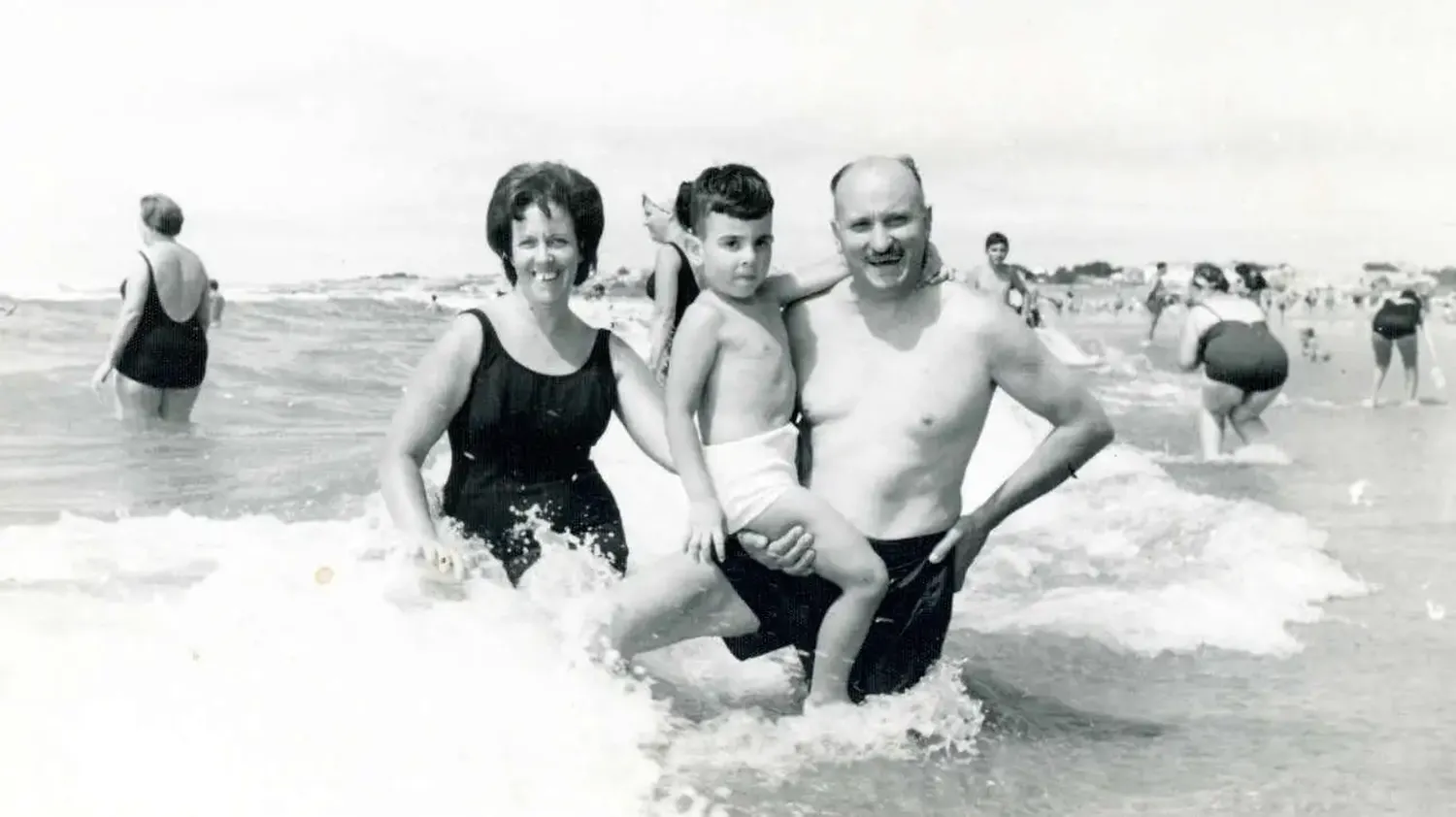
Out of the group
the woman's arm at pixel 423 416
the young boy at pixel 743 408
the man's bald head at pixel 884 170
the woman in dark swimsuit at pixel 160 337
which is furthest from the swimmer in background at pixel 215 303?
the man's bald head at pixel 884 170

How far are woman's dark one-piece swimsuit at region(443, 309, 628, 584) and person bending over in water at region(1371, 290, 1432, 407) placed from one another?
5610 millimetres

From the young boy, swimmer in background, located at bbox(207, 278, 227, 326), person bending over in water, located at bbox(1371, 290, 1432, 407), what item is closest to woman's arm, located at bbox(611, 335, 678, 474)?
the young boy

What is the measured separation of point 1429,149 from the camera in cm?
430

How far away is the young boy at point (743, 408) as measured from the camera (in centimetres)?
254

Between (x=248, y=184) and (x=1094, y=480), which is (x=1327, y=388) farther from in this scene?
(x=248, y=184)

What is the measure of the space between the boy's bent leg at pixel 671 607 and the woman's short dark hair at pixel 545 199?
668 millimetres

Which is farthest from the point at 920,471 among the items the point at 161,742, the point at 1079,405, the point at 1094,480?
the point at 1094,480

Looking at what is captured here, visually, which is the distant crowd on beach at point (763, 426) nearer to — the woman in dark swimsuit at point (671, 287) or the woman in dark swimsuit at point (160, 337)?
the woman in dark swimsuit at point (671, 287)

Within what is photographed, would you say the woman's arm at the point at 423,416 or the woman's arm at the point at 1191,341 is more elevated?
the woman's arm at the point at 423,416

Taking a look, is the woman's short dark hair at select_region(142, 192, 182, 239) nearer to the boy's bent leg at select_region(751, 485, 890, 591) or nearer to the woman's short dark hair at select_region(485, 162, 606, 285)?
the woman's short dark hair at select_region(485, 162, 606, 285)

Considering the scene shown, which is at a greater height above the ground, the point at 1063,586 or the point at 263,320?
the point at 263,320

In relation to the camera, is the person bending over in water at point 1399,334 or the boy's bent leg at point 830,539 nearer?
the boy's bent leg at point 830,539

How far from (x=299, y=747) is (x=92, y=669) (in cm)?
78

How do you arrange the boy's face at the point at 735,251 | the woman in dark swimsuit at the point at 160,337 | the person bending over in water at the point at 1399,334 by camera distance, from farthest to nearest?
1. the person bending over in water at the point at 1399,334
2. the woman in dark swimsuit at the point at 160,337
3. the boy's face at the point at 735,251
